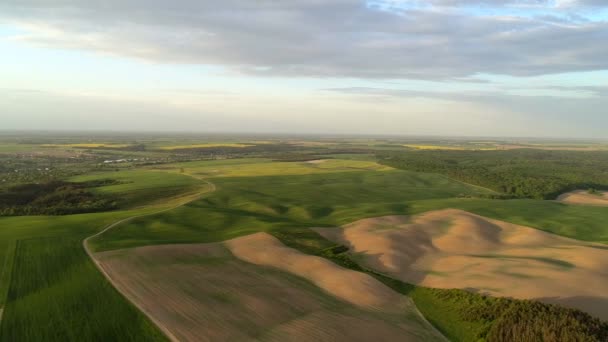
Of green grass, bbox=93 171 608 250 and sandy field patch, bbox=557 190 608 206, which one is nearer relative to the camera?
green grass, bbox=93 171 608 250

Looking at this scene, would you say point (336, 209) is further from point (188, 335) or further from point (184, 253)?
point (188, 335)

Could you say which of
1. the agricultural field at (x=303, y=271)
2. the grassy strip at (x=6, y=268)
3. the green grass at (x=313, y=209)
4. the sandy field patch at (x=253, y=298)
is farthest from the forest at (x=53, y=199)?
the sandy field patch at (x=253, y=298)

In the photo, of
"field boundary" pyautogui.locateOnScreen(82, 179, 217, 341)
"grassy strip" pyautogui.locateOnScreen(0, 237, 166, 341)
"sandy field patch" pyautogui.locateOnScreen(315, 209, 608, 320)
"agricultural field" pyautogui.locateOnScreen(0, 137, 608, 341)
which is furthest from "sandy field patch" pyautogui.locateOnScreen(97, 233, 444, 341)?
"sandy field patch" pyautogui.locateOnScreen(315, 209, 608, 320)

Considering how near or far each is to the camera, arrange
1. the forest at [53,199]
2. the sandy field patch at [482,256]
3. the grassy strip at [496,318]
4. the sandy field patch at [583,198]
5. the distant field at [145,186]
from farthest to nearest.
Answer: the sandy field patch at [583,198] → the distant field at [145,186] → the forest at [53,199] → the sandy field patch at [482,256] → the grassy strip at [496,318]

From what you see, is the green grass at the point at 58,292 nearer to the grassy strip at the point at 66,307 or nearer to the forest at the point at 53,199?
the grassy strip at the point at 66,307

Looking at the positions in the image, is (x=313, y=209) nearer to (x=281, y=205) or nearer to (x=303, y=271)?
(x=281, y=205)

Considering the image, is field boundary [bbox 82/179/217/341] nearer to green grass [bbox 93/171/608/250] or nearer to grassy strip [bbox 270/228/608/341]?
green grass [bbox 93/171/608/250]
